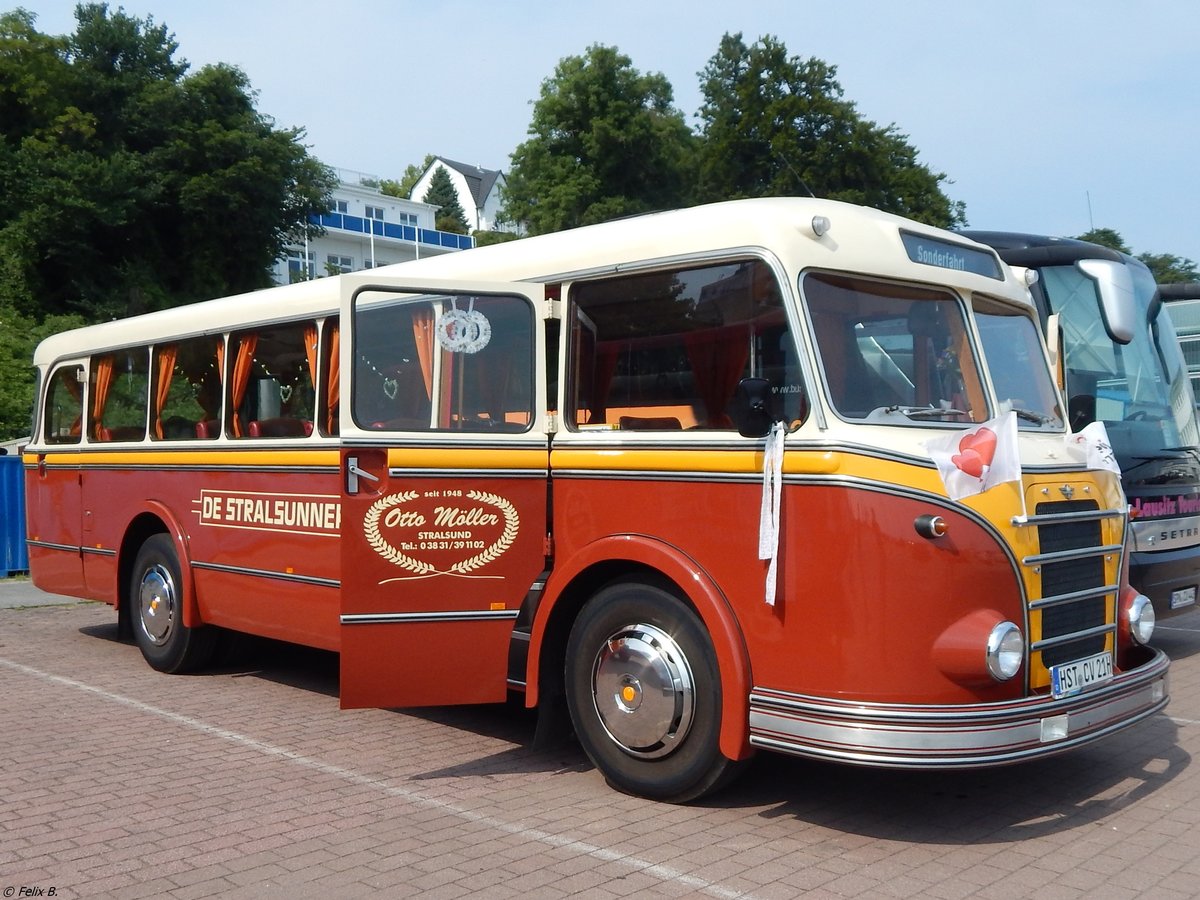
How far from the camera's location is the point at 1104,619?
578cm

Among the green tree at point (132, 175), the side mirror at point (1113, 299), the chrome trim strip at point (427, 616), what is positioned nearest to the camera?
the chrome trim strip at point (427, 616)

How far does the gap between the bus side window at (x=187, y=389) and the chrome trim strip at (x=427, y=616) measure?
10.7 ft

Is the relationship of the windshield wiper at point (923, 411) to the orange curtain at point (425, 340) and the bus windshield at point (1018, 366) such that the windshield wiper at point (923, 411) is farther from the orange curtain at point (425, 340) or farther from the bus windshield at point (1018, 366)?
the orange curtain at point (425, 340)

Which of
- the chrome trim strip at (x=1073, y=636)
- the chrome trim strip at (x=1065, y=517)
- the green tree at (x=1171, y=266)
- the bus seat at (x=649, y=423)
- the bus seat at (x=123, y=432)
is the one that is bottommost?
the chrome trim strip at (x=1073, y=636)

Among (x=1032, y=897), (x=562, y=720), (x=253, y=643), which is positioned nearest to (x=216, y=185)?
(x=253, y=643)

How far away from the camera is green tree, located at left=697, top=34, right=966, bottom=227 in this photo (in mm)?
39344

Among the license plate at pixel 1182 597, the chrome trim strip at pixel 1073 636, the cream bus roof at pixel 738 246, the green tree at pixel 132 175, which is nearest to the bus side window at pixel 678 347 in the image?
the cream bus roof at pixel 738 246

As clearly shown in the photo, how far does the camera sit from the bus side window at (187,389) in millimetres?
8955

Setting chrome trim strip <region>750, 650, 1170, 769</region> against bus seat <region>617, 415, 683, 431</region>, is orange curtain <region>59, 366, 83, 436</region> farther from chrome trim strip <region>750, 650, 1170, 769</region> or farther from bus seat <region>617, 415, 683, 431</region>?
chrome trim strip <region>750, 650, 1170, 769</region>

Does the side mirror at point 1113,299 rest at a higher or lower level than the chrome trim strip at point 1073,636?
higher

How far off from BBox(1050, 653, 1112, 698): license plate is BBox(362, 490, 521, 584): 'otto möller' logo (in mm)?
2756

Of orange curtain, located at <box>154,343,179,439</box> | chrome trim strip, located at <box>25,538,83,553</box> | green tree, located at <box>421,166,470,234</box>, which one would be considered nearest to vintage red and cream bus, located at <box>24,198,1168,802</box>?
orange curtain, located at <box>154,343,179,439</box>

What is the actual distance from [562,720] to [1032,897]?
2928mm

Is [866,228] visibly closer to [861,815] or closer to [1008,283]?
[1008,283]
